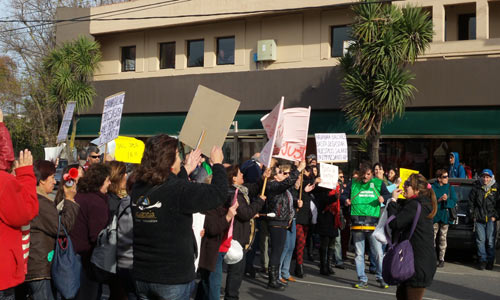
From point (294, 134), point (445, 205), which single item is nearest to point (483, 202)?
point (445, 205)

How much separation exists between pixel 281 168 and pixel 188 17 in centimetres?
1437

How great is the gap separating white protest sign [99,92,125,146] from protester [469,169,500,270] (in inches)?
274

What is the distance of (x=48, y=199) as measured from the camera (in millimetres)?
4852

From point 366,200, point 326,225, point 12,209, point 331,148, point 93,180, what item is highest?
point 331,148

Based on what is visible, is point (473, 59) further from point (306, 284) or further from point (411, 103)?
point (306, 284)

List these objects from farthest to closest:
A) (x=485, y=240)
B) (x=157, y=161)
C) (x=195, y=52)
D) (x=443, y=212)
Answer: (x=195, y=52) → (x=443, y=212) → (x=485, y=240) → (x=157, y=161)

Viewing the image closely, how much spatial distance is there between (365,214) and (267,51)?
37.9 feet

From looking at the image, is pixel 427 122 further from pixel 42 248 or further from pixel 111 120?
pixel 42 248

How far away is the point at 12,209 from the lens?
362 centimetres

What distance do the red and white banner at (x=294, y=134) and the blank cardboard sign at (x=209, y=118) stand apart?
2485 mm

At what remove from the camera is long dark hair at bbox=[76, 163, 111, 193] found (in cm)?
554

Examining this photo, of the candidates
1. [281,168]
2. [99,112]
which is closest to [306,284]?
[281,168]

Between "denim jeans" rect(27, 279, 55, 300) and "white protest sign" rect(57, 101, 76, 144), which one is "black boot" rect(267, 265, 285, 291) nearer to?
"denim jeans" rect(27, 279, 55, 300)

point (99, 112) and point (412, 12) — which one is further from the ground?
point (412, 12)
